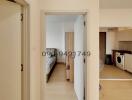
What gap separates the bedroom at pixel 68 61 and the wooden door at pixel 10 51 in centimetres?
121

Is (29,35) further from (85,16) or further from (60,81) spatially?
(60,81)

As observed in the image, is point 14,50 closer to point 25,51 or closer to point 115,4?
point 25,51

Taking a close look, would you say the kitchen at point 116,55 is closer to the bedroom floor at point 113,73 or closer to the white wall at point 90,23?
the bedroom floor at point 113,73

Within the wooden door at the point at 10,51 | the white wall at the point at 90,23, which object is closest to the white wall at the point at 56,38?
the white wall at the point at 90,23

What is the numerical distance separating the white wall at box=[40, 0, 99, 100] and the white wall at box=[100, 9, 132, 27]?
4.40 ft

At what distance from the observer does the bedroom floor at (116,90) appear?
428cm

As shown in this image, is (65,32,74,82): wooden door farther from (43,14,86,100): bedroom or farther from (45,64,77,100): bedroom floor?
(45,64,77,100): bedroom floor

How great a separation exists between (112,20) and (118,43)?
2277 millimetres

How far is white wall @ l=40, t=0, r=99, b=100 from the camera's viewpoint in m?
3.52

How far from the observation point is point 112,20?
4.82 m

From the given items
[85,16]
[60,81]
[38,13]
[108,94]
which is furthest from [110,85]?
[38,13]

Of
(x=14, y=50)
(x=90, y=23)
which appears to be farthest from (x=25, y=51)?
(x=90, y=23)

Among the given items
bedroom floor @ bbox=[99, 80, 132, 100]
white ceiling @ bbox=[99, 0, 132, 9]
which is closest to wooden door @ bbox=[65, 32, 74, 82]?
bedroom floor @ bbox=[99, 80, 132, 100]

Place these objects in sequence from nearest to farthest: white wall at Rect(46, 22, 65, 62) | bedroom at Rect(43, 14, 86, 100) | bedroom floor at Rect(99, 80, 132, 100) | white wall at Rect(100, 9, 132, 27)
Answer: bedroom at Rect(43, 14, 86, 100) → bedroom floor at Rect(99, 80, 132, 100) → white wall at Rect(100, 9, 132, 27) → white wall at Rect(46, 22, 65, 62)
